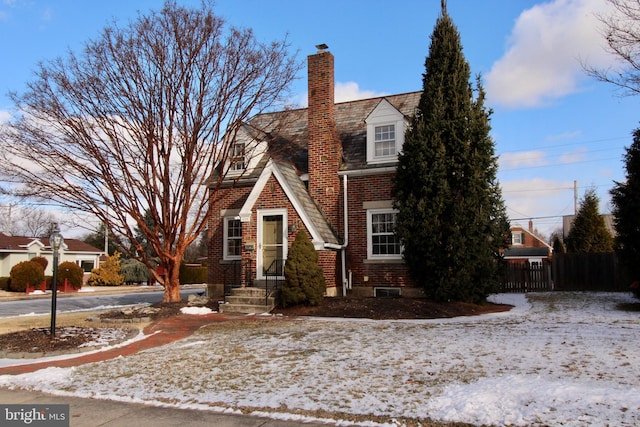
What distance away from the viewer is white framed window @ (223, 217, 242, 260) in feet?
61.2

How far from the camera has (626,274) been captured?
14.5 meters

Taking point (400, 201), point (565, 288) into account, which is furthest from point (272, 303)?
point (565, 288)

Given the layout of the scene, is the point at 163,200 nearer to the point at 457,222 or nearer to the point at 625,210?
the point at 457,222

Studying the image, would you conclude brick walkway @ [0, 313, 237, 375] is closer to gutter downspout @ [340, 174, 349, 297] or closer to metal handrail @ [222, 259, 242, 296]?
metal handrail @ [222, 259, 242, 296]

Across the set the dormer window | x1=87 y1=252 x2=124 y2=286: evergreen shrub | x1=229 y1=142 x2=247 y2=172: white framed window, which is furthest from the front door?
x1=87 y1=252 x2=124 y2=286: evergreen shrub

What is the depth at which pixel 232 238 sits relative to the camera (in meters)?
18.6

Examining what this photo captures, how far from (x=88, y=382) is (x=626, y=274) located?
14.6 meters

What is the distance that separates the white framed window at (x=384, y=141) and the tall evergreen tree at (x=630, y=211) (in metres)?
6.94

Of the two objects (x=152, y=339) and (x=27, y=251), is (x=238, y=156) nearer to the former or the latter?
(x=152, y=339)

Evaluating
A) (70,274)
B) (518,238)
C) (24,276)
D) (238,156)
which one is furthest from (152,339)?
(518,238)

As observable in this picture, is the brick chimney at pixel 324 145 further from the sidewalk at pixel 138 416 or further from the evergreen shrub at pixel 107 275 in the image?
the evergreen shrub at pixel 107 275

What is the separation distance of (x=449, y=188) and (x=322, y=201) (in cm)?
492

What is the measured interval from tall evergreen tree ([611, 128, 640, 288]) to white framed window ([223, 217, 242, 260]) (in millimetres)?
12734

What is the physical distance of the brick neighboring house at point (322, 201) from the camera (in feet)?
52.6
